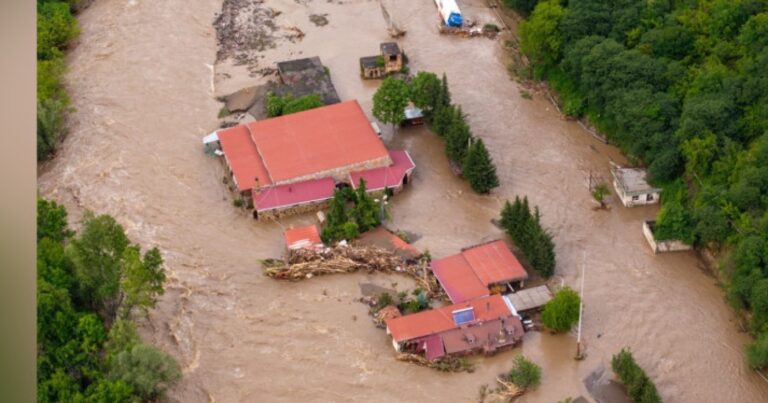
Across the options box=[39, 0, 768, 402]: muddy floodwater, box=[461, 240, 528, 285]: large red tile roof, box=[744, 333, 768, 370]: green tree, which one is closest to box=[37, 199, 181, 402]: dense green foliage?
box=[39, 0, 768, 402]: muddy floodwater

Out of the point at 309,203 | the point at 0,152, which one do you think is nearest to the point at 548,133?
the point at 309,203

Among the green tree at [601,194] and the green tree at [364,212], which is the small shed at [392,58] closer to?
the green tree at [364,212]

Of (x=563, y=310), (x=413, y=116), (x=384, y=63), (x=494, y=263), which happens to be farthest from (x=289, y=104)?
(x=563, y=310)

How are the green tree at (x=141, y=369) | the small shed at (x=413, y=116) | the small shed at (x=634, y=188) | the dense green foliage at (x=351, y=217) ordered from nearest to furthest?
1. the green tree at (x=141, y=369)
2. the dense green foliage at (x=351, y=217)
3. the small shed at (x=634, y=188)
4. the small shed at (x=413, y=116)

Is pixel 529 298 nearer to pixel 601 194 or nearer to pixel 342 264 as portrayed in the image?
pixel 342 264

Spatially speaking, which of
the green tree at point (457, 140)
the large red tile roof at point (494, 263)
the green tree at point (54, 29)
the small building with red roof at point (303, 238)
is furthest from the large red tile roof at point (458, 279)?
the green tree at point (54, 29)

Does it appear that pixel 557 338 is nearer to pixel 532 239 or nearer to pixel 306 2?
pixel 532 239
